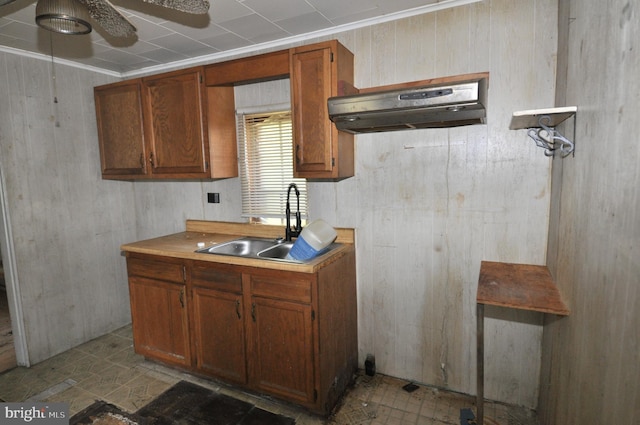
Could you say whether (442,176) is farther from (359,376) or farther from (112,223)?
(112,223)

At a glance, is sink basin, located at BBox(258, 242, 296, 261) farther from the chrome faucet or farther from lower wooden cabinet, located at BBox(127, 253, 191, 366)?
lower wooden cabinet, located at BBox(127, 253, 191, 366)

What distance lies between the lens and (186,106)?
2623 millimetres

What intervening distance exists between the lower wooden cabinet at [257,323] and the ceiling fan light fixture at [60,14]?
145cm

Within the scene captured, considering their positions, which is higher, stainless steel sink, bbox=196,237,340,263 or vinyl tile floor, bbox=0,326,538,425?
stainless steel sink, bbox=196,237,340,263

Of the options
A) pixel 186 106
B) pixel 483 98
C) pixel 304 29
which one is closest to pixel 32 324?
pixel 186 106

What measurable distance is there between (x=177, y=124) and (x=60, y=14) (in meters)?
1.31

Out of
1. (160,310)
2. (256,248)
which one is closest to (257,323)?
(256,248)

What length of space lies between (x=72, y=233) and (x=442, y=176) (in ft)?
10.1

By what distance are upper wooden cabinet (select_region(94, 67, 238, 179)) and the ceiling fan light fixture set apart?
1.09m

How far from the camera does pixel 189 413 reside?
7.06 ft

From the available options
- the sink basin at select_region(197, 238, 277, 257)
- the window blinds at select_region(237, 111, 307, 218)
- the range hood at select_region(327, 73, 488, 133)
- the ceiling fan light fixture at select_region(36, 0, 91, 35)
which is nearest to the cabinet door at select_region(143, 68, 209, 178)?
the window blinds at select_region(237, 111, 307, 218)

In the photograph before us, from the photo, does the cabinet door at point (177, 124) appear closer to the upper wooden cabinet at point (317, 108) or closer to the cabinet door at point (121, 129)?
the cabinet door at point (121, 129)

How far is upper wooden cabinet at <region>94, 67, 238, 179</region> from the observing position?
261 centimetres

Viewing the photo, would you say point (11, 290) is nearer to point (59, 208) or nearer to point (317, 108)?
point (59, 208)
